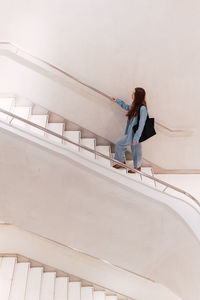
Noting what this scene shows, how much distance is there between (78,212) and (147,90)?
2.08 metres

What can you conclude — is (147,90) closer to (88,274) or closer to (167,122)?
(167,122)

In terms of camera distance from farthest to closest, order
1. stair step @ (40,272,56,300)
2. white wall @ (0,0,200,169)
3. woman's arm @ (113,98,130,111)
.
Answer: stair step @ (40,272,56,300)
woman's arm @ (113,98,130,111)
white wall @ (0,0,200,169)

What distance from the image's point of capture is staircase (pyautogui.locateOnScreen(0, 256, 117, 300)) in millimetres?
5277

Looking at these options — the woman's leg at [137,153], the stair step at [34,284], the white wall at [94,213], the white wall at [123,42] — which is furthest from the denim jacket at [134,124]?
the stair step at [34,284]

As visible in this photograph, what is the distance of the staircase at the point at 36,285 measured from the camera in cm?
528

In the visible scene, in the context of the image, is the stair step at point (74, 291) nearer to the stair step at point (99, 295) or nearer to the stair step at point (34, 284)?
the stair step at point (99, 295)

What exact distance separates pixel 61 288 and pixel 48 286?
276mm

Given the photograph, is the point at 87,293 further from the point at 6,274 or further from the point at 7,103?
the point at 7,103

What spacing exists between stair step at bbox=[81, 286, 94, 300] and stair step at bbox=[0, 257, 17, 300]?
148cm

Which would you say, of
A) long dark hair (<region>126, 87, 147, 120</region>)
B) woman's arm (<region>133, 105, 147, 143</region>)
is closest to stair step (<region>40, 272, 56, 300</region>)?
woman's arm (<region>133, 105, 147, 143</region>)

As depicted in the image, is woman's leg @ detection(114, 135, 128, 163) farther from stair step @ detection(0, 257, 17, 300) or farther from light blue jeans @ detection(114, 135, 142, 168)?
stair step @ detection(0, 257, 17, 300)

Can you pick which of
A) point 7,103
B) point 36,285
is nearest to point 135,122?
point 7,103

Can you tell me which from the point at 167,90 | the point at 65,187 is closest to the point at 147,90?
the point at 167,90

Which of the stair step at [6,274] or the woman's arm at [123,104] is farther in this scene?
the stair step at [6,274]
